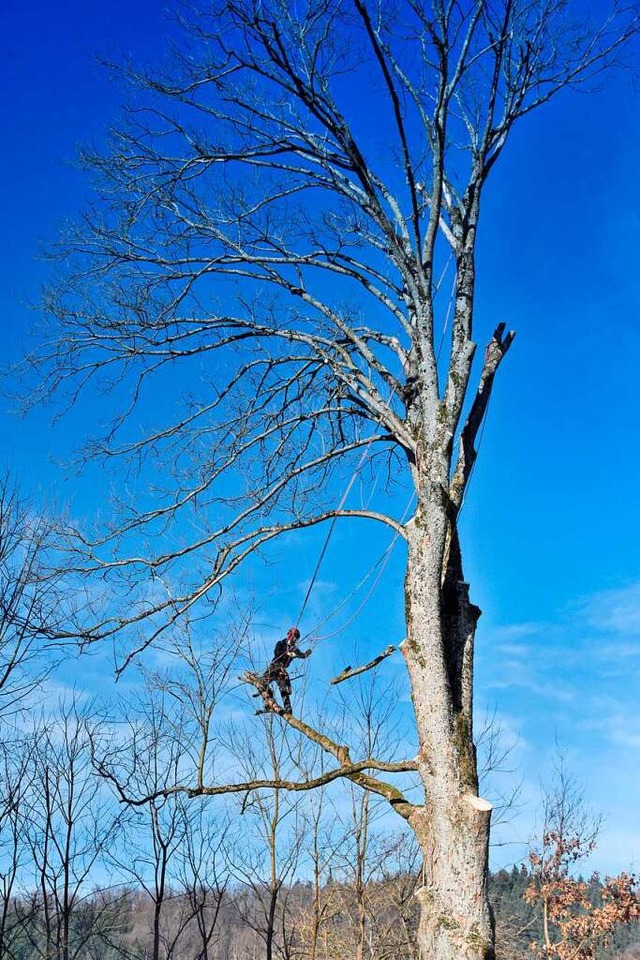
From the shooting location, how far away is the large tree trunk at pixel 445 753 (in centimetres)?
307

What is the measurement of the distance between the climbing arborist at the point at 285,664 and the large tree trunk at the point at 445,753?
4.43 feet

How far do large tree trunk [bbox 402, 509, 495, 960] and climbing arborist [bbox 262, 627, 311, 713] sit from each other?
1.35 metres

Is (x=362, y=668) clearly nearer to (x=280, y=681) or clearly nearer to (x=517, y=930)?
(x=280, y=681)

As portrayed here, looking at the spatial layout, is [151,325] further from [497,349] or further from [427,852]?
[427,852]

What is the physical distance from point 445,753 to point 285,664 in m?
1.85

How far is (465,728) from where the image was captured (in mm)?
3443

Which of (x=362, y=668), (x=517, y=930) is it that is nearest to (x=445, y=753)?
(x=362, y=668)

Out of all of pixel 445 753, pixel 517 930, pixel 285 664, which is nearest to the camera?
pixel 445 753

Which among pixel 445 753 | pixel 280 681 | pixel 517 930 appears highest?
pixel 280 681

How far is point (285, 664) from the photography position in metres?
5.04

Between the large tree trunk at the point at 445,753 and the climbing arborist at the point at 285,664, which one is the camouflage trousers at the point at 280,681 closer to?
the climbing arborist at the point at 285,664

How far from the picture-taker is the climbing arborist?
4.91m

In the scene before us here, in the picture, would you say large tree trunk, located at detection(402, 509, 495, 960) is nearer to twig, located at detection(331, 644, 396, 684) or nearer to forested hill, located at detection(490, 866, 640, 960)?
twig, located at detection(331, 644, 396, 684)

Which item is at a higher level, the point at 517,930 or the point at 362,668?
the point at 362,668
